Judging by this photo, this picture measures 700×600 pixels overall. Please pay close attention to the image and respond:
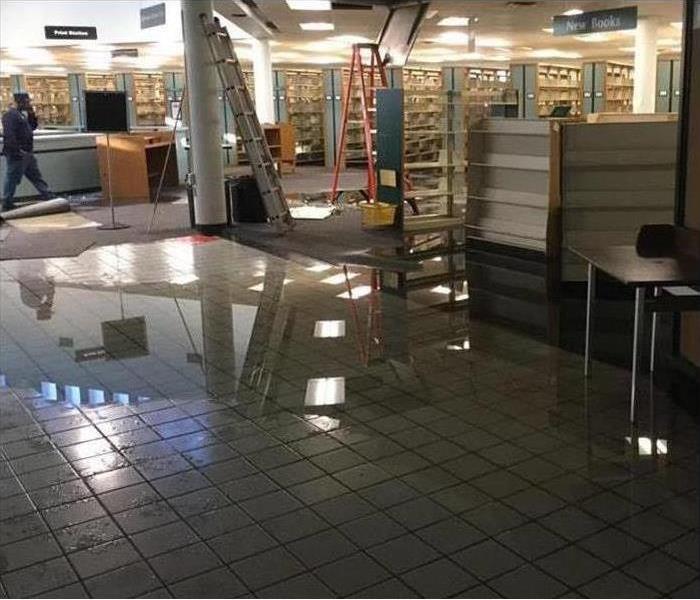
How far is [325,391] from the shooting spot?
467 centimetres

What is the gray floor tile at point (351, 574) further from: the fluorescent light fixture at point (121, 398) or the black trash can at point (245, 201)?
the black trash can at point (245, 201)

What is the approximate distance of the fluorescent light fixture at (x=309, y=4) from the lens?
11.5 meters

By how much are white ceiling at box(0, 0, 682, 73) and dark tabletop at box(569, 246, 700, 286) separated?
26.5 ft

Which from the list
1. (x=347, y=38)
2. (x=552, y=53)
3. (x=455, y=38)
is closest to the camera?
(x=347, y=38)

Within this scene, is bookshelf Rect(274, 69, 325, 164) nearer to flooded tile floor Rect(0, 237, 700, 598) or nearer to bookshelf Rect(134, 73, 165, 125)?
bookshelf Rect(134, 73, 165, 125)

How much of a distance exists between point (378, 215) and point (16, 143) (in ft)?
19.2

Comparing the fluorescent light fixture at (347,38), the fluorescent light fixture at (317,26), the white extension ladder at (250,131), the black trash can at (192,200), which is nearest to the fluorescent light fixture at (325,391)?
the white extension ladder at (250,131)

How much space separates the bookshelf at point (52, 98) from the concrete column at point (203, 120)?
14.6 meters

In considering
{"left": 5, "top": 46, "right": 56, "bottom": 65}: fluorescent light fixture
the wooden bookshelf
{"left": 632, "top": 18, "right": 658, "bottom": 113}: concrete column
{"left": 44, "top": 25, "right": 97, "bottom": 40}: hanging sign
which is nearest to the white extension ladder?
{"left": 44, "top": 25, "right": 97, "bottom": 40}: hanging sign

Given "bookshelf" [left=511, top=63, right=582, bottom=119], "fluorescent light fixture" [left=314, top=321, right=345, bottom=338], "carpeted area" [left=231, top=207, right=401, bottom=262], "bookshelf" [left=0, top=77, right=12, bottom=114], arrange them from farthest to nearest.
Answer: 1. "bookshelf" [left=0, top=77, right=12, bottom=114]
2. "bookshelf" [left=511, top=63, right=582, bottom=119]
3. "carpeted area" [left=231, top=207, right=401, bottom=262]
4. "fluorescent light fixture" [left=314, top=321, right=345, bottom=338]

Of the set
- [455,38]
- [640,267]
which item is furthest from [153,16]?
[640,267]

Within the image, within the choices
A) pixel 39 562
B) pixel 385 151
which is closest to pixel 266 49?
pixel 385 151

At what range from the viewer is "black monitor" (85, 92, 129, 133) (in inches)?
448

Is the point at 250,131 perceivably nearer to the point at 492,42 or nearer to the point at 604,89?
the point at 492,42
